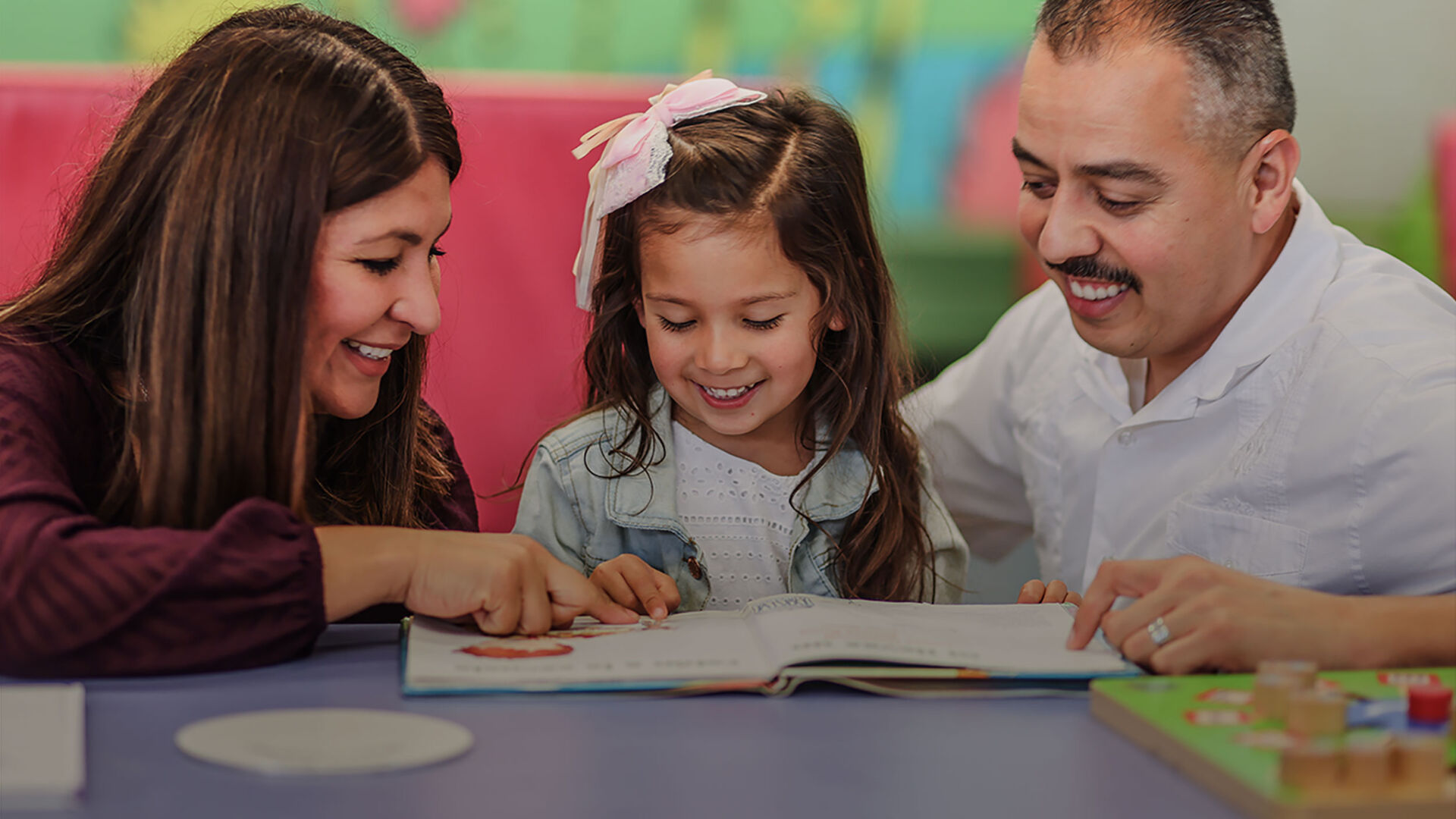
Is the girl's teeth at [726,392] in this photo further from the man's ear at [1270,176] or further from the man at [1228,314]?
the man's ear at [1270,176]

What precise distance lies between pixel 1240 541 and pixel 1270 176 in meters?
0.34

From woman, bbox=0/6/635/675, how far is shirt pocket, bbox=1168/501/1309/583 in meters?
0.61

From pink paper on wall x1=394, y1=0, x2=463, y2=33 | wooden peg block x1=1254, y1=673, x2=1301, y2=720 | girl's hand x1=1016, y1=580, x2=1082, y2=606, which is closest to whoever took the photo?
wooden peg block x1=1254, y1=673, x2=1301, y2=720

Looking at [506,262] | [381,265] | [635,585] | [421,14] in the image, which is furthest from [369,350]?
[421,14]

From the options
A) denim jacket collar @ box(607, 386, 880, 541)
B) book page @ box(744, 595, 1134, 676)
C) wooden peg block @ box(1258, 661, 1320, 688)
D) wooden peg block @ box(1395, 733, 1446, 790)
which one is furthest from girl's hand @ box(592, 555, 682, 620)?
wooden peg block @ box(1395, 733, 1446, 790)

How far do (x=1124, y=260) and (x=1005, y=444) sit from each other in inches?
17.0

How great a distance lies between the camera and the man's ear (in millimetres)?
1254

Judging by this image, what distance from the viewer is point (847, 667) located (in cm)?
80

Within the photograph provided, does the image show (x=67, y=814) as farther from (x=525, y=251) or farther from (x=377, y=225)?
(x=525, y=251)

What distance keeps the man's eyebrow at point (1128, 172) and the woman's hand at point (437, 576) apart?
648 millimetres

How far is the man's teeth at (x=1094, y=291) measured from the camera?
128 centimetres

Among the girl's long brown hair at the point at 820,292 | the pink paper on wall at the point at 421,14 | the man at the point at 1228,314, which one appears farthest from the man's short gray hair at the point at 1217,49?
the pink paper on wall at the point at 421,14

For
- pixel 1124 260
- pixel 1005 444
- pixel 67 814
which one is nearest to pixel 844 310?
→ pixel 1124 260

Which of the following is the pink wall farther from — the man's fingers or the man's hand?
the man's hand
